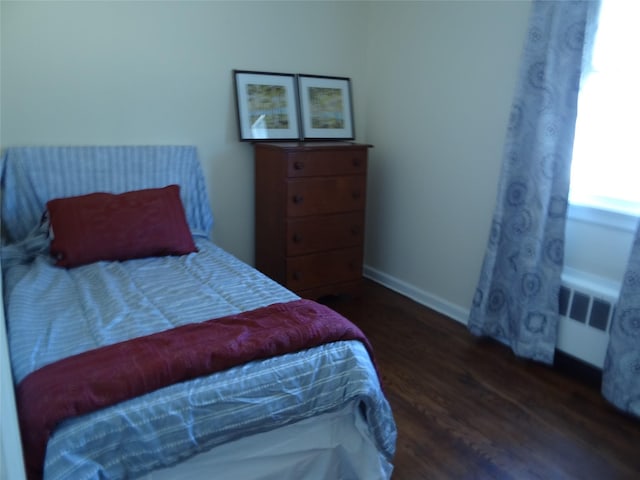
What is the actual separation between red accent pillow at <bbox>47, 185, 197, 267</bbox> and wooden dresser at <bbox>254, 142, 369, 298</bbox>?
2.11 ft

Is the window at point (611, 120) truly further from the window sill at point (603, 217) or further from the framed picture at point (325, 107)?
the framed picture at point (325, 107)

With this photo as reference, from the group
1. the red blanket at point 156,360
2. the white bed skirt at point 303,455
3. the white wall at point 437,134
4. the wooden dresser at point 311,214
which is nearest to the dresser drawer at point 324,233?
the wooden dresser at point 311,214

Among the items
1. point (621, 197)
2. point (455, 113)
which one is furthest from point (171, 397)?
point (455, 113)

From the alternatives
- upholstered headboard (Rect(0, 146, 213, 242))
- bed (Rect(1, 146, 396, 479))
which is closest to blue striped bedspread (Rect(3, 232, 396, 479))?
bed (Rect(1, 146, 396, 479))

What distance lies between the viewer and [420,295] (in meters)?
3.16

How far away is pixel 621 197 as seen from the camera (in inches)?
84.9

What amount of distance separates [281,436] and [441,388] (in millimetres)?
1017

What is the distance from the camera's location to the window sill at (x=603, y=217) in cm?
207

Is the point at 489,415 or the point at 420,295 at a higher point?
the point at 420,295

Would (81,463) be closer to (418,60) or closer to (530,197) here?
(530,197)

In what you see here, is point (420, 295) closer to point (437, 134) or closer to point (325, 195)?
point (325, 195)

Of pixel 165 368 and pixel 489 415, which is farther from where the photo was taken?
pixel 489 415

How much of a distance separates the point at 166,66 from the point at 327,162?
106 cm

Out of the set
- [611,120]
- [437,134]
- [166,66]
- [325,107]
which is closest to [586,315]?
[611,120]
